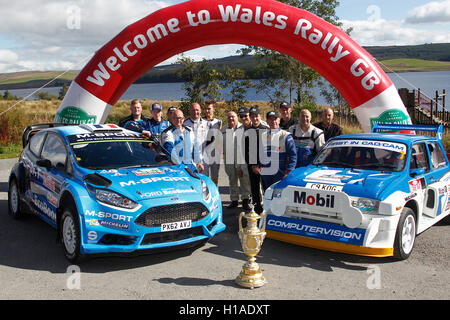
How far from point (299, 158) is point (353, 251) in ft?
8.46

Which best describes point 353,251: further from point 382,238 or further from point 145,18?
point 145,18

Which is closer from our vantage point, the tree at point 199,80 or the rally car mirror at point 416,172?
the rally car mirror at point 416,172

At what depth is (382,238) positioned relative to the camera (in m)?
5.01

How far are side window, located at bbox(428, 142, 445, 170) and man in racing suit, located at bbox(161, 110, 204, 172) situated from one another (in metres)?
3.77

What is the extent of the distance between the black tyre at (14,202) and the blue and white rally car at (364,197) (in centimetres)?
427

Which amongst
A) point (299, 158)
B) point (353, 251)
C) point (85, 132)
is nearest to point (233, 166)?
point (299, 158)

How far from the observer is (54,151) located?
20.8ft

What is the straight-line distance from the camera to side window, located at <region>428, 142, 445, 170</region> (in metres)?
6.53

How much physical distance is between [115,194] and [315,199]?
2450mm

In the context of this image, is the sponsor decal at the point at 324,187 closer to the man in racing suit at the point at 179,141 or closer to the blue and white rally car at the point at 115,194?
the blue and white rally car at the point at 115,194

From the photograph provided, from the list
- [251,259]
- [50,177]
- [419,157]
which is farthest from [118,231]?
[419,157]

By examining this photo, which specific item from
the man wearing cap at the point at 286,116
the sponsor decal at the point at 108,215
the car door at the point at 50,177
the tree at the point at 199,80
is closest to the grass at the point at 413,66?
the tree at the point at 199,80

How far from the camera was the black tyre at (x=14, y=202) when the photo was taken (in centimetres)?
725

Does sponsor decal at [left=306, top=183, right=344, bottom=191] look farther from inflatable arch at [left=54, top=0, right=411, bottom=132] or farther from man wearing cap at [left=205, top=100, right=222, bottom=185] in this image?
inflatable arch at [left=54, top=0, right=411, bottom=132]
